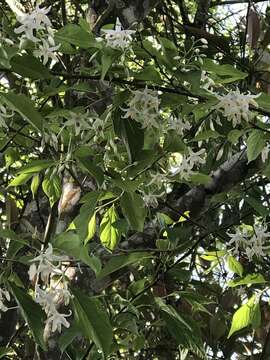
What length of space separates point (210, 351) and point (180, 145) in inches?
53.7

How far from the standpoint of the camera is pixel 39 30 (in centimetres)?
88

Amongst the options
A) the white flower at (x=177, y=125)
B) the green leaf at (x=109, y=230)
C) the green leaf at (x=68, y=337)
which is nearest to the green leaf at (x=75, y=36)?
the white flower at (x=177, y=125)

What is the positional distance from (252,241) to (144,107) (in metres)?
0.57

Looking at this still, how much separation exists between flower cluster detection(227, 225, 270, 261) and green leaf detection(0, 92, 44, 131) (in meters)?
0.71

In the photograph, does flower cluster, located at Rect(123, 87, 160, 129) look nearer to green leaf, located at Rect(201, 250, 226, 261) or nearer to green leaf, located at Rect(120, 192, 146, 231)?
green leaf, located at Rect(120, 192, 146, 231)

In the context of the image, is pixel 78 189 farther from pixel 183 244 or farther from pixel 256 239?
pixel 256 239

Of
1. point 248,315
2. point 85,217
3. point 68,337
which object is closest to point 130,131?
point 85,217

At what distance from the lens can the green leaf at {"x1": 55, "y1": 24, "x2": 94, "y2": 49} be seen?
34.4 inches

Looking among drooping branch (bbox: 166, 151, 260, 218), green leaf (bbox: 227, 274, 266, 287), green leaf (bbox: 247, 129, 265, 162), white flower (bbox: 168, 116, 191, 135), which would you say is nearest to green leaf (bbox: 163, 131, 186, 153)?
white flower (bbox: 168, 116, 191, 135)

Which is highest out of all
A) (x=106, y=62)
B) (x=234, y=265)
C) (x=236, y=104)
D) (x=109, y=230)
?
(x=106, y=62)

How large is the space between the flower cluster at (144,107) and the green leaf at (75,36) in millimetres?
115

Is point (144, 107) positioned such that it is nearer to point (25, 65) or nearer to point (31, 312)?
point (25, 65)

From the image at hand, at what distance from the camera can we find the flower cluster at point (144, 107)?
960 millimetres

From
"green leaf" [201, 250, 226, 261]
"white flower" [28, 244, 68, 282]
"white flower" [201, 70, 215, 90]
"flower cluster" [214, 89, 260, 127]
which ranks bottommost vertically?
"green leaf" [201, 250, 226, 261]
